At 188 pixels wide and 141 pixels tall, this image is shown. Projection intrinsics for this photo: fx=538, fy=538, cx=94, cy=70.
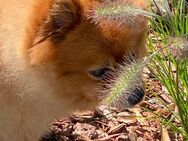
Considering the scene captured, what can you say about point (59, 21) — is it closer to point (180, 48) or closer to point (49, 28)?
point (49, 28)

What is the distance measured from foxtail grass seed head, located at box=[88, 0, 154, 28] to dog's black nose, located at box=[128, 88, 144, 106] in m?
0.35

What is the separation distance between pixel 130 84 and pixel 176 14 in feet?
3.28

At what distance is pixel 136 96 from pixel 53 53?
0.48m

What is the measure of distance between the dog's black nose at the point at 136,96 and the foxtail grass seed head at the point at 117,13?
13.8 inches

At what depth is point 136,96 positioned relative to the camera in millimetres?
2791

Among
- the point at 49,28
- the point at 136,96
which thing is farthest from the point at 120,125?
the point at 49,28

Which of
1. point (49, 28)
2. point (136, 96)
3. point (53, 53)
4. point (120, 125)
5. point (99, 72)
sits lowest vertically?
point (120, 125)

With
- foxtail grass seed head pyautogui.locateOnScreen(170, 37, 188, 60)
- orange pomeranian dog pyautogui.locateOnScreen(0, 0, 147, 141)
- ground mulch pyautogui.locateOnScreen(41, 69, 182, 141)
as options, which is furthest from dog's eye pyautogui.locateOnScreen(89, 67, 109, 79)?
ground mulch pyautogui.locateOnScreen(41, 69, 182, 141)

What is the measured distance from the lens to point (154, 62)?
3291 millimetres

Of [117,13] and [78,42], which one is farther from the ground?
[117,13]

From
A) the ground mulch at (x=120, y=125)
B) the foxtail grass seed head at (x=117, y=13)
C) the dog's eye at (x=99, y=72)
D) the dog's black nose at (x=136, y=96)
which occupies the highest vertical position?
the foxtail grass seed head at (x=117, y=13)

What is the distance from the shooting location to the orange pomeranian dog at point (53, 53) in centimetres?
271

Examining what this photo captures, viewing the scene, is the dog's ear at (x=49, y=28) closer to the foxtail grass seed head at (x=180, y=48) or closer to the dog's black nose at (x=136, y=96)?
the dog's black nose at (x=136, y=96)

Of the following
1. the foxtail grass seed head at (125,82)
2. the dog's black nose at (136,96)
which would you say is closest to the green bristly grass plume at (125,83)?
the foxtail grass seed head at (125,82)
